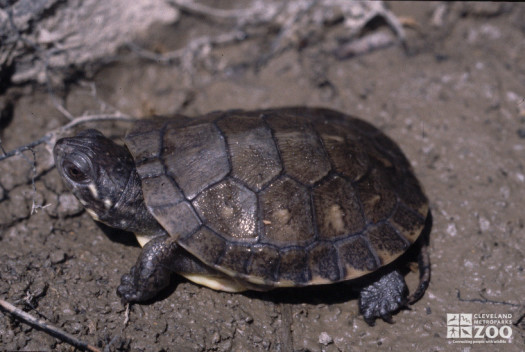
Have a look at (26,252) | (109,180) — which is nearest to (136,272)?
(109,180)

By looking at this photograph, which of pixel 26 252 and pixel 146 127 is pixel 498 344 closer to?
pixel 146 127

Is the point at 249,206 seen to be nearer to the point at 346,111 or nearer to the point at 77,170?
the point at 77,170

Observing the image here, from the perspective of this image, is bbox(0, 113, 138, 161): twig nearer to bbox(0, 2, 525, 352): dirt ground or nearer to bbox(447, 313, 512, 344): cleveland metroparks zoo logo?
bbox(0, 2, 525, 352): dirt ground

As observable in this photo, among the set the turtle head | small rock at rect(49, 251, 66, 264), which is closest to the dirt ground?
small rock at rect(49, 251, 66, 264)

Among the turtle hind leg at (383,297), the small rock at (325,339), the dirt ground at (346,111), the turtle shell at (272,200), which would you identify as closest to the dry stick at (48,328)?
the dirt ground at (346,111)

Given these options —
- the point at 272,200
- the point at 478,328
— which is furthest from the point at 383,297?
the point at 272,200

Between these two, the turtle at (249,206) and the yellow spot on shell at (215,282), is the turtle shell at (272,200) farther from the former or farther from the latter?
the yellow spot on shell at (215,282)
